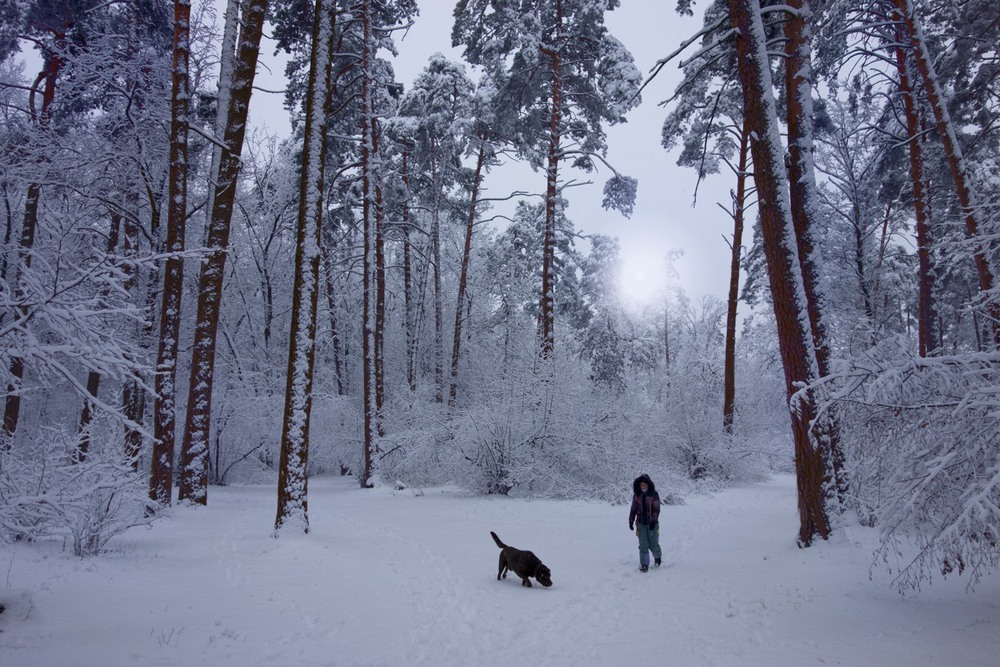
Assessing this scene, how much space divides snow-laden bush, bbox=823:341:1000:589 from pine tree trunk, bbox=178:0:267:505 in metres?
11.1

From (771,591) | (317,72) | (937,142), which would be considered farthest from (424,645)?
(937,142)

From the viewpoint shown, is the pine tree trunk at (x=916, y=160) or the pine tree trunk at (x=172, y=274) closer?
the pine tree trunk at (x=172, y=274)

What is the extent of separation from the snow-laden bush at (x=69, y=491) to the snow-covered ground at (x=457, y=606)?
30 centimetres

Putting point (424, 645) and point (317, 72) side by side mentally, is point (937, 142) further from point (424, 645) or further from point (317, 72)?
point (424, 645)

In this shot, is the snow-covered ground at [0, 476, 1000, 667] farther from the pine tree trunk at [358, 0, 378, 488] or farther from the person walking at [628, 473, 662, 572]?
the pine tree trunk at [358, 0, 378, 488]

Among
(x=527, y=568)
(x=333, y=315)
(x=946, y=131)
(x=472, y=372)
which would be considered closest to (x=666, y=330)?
(x=472, y=372)

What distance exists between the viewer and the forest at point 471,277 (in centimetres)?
529

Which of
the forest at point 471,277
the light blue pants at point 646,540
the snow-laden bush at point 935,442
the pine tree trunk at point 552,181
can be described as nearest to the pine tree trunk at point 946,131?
the forest at point 471,277

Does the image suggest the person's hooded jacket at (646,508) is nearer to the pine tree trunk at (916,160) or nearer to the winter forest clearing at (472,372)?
the winter forest clearing at (472,372)

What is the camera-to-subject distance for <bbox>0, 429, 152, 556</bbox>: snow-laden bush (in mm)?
5980

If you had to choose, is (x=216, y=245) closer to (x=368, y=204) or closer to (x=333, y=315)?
(x=368, y=204)

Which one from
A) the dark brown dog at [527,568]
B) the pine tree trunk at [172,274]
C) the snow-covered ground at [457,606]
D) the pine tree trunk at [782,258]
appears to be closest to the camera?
the snow-covered ground at [457,606]

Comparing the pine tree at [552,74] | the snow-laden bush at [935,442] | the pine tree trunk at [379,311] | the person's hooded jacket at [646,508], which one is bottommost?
the person's hooded jacket at [646,508]

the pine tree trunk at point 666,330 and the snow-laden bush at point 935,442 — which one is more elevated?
the pine tree trunk at point 666,330
